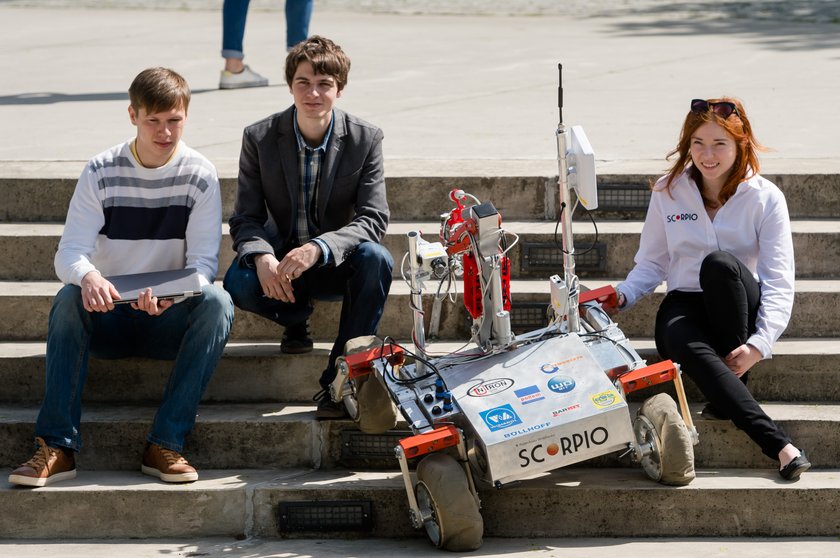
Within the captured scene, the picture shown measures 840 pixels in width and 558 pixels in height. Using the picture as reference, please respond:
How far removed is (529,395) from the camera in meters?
4.01

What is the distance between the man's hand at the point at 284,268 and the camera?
4.38 metres

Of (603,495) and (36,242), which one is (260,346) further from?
(603,495)

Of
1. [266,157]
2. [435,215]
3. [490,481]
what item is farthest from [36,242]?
[490,481]

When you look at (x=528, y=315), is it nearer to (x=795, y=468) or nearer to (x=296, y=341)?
(x=296, y=341)

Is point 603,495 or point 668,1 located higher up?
point 668,1

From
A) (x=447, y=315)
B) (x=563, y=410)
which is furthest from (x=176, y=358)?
(x=563, y=410)

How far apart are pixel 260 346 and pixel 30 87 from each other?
4205 millimetres

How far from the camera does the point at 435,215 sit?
5438mm

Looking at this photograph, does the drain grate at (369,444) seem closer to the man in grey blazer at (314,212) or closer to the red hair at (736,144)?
the man in grey blazer at (314,212)

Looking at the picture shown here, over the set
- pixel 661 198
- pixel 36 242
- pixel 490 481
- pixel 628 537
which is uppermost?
pixel 661 198

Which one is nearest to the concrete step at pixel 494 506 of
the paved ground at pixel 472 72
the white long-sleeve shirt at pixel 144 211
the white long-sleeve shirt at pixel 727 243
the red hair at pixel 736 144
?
the white long-sleeve shirt at pixel 727 243

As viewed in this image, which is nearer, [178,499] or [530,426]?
[530,426]

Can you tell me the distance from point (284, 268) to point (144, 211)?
57cm

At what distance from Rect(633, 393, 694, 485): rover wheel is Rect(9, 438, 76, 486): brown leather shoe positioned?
6.27ft
